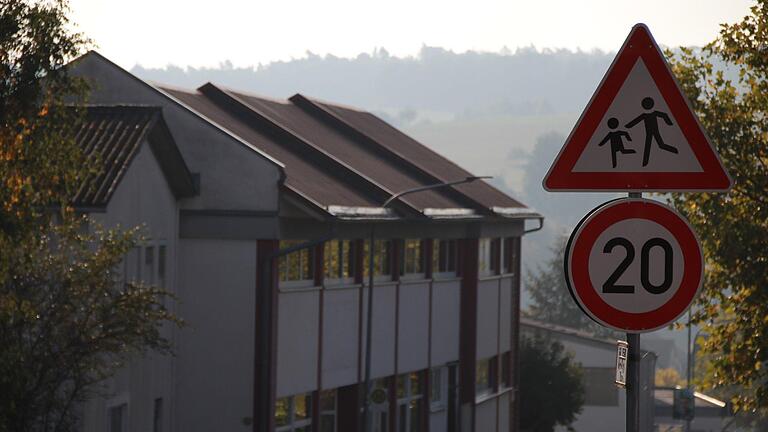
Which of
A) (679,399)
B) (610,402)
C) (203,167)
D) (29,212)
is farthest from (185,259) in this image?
(610,402)

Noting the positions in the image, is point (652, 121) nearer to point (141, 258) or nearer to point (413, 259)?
point (141, 258)

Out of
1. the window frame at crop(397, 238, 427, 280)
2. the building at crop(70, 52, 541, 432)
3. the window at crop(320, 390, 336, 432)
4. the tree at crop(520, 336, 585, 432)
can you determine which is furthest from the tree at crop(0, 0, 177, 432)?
the tree at crop(520, 336, 585, 432)

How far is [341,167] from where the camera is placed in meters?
38.9

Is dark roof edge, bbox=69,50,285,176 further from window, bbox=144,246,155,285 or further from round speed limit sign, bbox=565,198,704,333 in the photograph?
round speed limit sign, bbox=565,198,704,333

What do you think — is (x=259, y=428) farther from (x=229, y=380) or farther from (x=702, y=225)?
(x=702, y=225)

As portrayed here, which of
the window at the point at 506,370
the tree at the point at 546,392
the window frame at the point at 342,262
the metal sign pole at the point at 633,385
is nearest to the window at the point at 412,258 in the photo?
the window frame at the point at 342,262

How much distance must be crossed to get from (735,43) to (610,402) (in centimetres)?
6461

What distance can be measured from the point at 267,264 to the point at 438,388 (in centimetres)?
1228

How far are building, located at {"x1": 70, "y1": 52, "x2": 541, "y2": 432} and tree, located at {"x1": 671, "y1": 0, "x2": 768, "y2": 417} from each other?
37.7ft

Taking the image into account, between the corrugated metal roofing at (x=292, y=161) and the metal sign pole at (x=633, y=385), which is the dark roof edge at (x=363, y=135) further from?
the metal sign pole at (x=633, y=385)

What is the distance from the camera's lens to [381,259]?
39.4 meters

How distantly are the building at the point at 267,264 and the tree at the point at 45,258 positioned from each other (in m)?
6.63

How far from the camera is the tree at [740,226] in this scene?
1848cm

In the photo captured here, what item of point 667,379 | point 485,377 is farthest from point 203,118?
point 667,379
